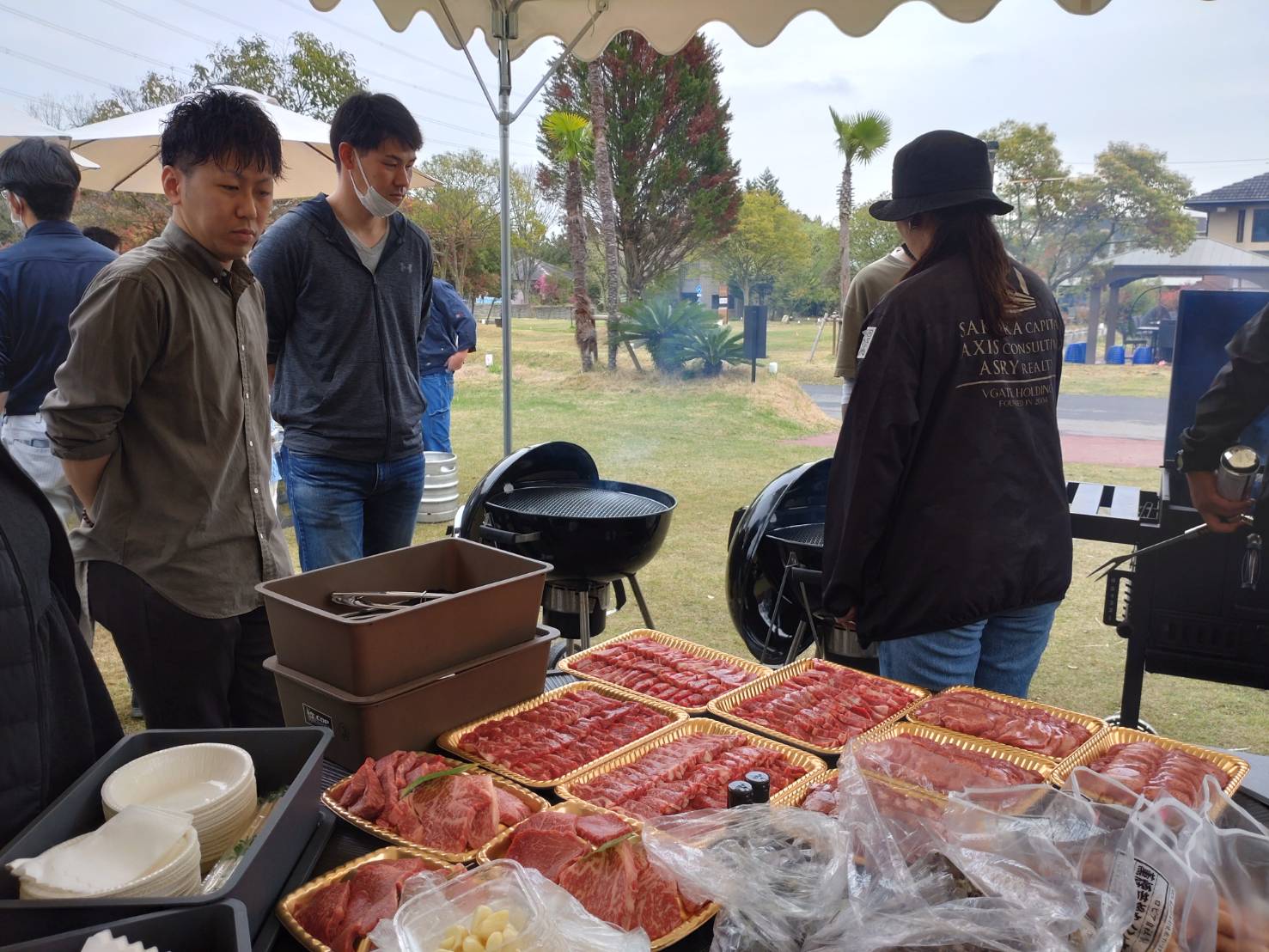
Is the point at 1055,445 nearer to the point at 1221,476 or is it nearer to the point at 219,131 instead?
the point at 1221,476

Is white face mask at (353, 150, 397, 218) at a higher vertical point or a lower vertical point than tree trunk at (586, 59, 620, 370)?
lower

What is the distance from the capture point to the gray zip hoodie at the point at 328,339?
2.97 meters

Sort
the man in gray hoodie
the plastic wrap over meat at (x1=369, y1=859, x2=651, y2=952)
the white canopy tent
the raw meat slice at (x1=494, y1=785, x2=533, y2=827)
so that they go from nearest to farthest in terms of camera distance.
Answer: the plastic wrap over meat at (x1=369, y1=859, x2=651, y2=952) < the raw meat slice at (x1=494, y1=785, x2=533, y2=827) < the man in gray hoodie < the white canopy tent

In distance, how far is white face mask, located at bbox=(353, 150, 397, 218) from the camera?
9.96ft

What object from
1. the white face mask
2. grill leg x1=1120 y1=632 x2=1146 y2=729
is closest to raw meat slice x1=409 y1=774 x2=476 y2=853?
the white face mask

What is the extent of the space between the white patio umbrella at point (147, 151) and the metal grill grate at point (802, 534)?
4751 millimetres

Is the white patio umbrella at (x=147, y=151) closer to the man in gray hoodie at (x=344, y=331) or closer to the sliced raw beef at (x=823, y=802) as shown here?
the man in gray hoodie at (x=344, y=331)

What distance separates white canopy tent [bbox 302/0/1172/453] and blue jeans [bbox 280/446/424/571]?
6.47 ft

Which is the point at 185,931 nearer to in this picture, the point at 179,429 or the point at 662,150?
the point at 179,429

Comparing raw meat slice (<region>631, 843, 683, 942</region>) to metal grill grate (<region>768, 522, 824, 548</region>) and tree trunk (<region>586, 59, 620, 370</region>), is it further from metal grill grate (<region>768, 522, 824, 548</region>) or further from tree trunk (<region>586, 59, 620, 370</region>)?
tree trunk (<region>586, 59, 620, 370</region>)

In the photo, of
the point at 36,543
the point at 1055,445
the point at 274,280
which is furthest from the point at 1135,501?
the point at 36,543

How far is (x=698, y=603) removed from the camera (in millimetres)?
6316

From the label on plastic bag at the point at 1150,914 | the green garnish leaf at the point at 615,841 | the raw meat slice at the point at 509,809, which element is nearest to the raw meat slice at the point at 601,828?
the green garnish leaf at the point at 615,841

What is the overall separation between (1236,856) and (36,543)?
1.76 meters
